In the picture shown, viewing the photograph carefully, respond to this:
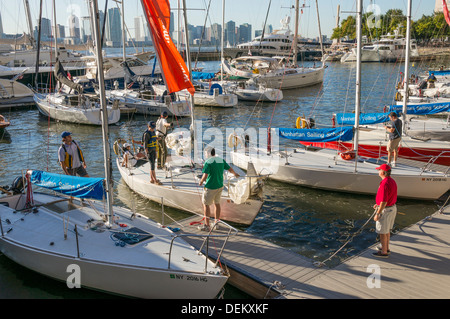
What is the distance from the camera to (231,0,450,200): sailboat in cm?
1249

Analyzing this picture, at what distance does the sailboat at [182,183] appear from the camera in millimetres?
9211

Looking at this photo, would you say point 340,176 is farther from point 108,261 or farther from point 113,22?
point 113,22

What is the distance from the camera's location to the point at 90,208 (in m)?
9.59

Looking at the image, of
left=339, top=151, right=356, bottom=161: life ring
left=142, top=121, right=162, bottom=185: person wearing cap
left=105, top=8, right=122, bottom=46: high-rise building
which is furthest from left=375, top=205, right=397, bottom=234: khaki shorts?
left=105, top=8, right=122, bottom=46: high-rise building

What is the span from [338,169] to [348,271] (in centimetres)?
589

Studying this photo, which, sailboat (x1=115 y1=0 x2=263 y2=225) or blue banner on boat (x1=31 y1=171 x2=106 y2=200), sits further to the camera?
sailboat (x1=115 y1=0 x2=263 y2=225)

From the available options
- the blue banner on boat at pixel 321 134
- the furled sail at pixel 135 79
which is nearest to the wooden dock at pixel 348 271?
the blue banner on boat at pixel 321 134

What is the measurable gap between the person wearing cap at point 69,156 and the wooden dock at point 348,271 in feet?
12.2

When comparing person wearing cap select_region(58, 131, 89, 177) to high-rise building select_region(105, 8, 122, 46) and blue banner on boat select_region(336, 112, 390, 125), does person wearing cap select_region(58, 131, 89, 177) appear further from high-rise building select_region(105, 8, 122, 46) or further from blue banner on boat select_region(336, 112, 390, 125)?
high-rise building select_region(105, 8, 122, 46)

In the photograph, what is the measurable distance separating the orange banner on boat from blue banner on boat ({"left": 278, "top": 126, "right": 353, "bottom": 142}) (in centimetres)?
560

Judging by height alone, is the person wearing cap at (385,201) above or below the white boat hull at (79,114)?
below

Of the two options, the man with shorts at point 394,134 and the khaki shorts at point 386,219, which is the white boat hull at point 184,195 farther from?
the man with shorts at point 394,134

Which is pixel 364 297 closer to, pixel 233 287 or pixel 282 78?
pixel 233 287
